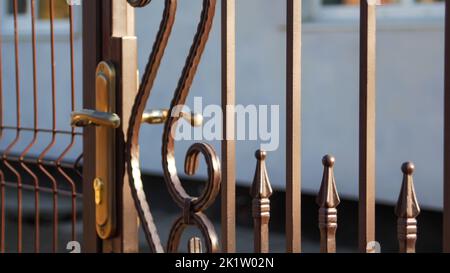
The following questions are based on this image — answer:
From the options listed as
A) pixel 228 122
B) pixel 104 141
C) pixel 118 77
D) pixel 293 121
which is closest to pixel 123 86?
pixel 118 77

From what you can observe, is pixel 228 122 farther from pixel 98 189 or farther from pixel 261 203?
pixel 98 189

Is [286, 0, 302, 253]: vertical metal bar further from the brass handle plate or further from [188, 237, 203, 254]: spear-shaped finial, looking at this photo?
the brass handle plate

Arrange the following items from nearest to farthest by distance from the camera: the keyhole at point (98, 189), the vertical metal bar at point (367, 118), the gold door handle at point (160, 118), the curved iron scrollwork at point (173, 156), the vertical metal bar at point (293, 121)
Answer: the vertical metal bar at point (367, 118) → the vertical metal bar at point (293, 121) → the curved iron scrollwork at point (173, 156) → the gold door handle at point (160, 118) → the keyhole at point (98, 189)

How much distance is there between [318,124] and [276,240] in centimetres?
94

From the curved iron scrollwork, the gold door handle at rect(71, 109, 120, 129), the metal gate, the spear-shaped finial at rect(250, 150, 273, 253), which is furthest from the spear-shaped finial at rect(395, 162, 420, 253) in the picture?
the gold door handle at rect(71, 109, 120, 129)

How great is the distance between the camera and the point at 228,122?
1.52 m

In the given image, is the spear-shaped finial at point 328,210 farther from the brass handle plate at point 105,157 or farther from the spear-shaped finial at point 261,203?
the brass handle plate at point 105,157

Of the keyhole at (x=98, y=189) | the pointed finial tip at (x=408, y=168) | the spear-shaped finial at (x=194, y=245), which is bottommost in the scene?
the spear-shaped finial at (x=194, y=245)

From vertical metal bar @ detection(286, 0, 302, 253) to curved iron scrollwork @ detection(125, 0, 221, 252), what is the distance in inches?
6.2

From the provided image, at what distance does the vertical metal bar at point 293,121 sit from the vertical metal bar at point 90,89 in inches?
24.0

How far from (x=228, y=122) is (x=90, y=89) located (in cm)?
51

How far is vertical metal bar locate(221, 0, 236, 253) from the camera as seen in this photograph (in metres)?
1.53

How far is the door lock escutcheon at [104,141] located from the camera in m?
1.85

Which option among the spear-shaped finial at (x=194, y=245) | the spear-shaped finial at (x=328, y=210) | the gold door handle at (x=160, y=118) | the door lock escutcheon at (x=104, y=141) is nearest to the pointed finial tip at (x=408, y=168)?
the spear-shaped finial at (x=328, y=210)
